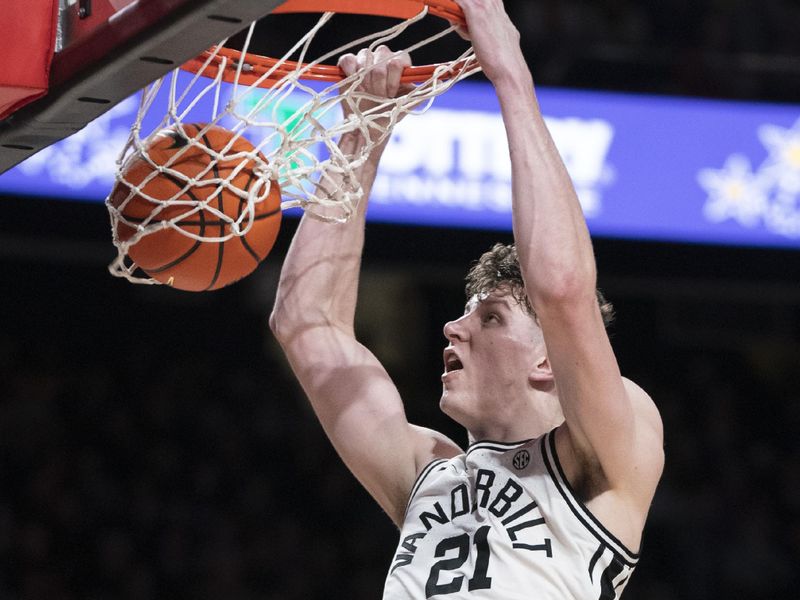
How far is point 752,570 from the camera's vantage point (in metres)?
7.26

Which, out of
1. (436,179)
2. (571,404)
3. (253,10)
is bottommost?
(436,179)

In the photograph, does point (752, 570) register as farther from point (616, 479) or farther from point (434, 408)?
point (616, 479)

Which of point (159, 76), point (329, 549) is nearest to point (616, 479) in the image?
point (159, 76)

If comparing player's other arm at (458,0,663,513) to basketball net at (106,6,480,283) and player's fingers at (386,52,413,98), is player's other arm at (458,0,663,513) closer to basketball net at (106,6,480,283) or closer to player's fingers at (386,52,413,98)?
basketball net at (106,6,480,283)

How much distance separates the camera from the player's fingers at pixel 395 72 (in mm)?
2855

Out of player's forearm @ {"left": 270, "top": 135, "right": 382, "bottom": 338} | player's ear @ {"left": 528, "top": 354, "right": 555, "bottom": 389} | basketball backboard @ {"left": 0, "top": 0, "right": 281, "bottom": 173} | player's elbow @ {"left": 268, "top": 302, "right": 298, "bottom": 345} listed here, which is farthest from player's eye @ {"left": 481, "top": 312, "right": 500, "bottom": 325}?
basketball backboard @ {"left": 0, "top": 0, "right": 281, "bottom": 173}

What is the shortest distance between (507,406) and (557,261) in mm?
590

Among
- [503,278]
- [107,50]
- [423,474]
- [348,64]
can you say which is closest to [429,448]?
[423,474]

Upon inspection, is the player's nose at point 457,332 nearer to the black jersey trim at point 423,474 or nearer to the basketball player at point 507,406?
the basketball player at point 507,406

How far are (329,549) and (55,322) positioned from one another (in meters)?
2.60

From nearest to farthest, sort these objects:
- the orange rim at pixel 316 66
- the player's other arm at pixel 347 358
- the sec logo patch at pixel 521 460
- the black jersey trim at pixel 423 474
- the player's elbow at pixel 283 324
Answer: the orange rim at pixel 316 66
the sec logo patch at pixel 521 460
the black jersey trim at pixel 423 474
the player's other arm at pixel 347 358
the player's elbow at pixel 283 324

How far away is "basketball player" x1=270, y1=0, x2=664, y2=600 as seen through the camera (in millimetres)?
2340

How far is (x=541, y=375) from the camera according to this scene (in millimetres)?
2785

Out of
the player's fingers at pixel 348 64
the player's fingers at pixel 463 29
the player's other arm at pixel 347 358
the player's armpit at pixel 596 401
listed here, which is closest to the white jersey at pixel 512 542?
the player's armpit at pixel 596 401
